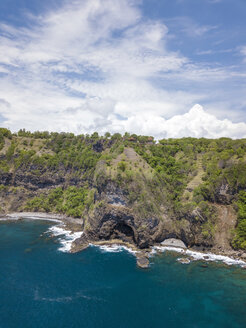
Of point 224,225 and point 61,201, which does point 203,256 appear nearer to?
point 224,225

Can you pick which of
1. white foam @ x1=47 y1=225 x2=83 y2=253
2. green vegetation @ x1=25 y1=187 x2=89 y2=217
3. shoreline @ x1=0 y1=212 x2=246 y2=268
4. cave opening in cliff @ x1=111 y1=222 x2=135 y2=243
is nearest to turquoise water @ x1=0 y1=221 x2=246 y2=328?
shoreline @ x1=0 y1=212 x2=246 y2=268

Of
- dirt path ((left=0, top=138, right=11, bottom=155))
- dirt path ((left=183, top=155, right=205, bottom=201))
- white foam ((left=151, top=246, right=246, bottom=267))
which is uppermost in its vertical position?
dirt path ((left=0, top=138, right=11, bottom=155))

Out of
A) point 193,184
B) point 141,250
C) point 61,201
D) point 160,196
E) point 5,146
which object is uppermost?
point 5,146

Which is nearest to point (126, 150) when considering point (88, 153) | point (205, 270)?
point (88, 153)

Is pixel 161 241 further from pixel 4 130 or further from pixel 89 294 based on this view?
pixel 4 130

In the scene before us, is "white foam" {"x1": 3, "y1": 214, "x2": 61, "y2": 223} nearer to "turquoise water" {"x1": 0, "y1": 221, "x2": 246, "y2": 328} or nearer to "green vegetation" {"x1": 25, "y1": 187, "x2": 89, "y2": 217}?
"green vegetation" {"x1": 25, "y1": 187, "x2": 89, "y2": 217}

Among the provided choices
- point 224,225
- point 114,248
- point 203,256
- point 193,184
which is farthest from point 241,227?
point 114,248
